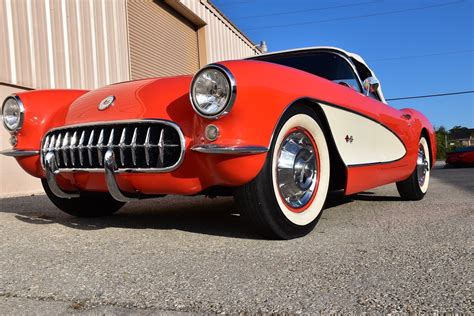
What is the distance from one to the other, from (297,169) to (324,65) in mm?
1518

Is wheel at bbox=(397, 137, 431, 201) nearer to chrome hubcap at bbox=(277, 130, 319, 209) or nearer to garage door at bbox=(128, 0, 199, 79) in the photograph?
chrome hubcap at bbox=(277, 130, 319, 209)

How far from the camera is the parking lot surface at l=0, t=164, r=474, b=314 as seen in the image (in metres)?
1.70

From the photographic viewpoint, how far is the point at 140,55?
1016 cm

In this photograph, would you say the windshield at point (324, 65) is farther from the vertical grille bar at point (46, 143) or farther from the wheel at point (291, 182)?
the vertical grille bar at point (46, 143)

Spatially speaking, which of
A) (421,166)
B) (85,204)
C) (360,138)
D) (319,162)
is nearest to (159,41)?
(421,166)

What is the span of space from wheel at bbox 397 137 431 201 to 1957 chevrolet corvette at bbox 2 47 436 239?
4.20ft

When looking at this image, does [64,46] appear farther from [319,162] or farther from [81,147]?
[319,162]

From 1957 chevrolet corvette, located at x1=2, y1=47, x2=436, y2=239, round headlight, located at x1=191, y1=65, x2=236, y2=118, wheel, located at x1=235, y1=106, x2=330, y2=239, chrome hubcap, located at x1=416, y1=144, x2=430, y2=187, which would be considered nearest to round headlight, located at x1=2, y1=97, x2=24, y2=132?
1957 chevrolet corvette, located at x1=2, y1=47, x2=436, y2=239

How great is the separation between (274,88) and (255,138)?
12.9 inches

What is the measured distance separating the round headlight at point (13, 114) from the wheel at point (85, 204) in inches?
18.8

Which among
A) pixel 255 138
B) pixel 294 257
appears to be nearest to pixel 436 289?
pixel 294 257

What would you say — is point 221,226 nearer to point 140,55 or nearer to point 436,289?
point 436,289

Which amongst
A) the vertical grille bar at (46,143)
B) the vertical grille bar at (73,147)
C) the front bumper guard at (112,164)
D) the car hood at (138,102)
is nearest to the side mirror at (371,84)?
the car hood at (138,102)

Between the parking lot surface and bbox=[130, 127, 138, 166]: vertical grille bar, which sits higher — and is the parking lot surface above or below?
below
